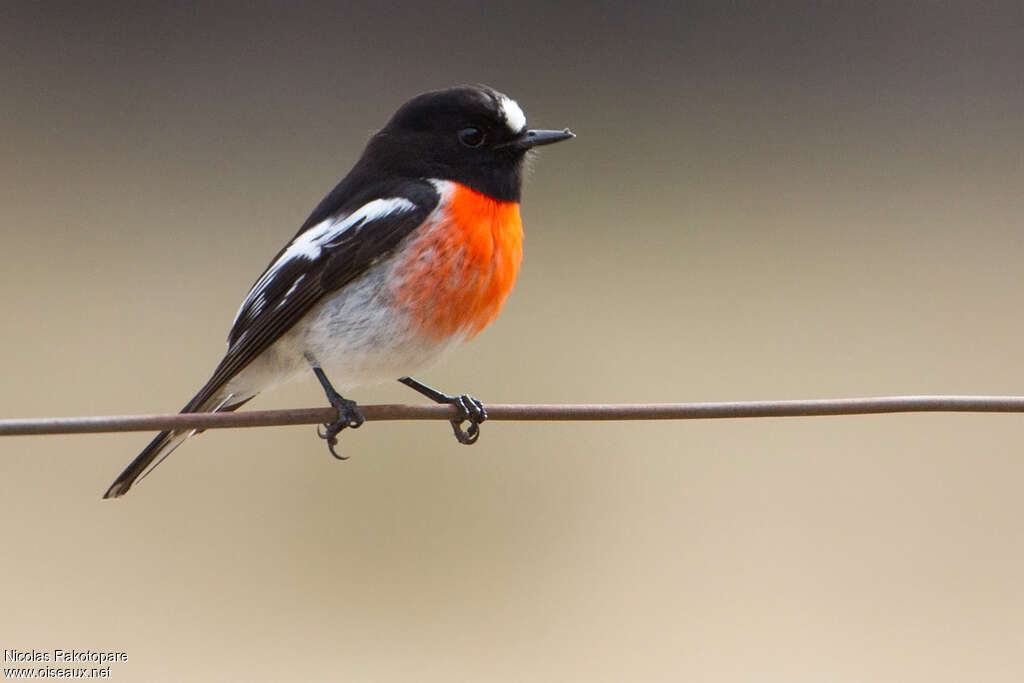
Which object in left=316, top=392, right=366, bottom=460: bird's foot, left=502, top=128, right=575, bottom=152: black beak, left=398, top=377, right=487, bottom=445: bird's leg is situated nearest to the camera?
left=316, top=392, right=366, bottom=460: bird's foot

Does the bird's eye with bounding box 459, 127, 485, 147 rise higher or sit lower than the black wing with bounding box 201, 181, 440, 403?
higher

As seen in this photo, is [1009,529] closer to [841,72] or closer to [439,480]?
[439,480]

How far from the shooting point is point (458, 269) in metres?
3.25

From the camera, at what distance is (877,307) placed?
23.1 ft

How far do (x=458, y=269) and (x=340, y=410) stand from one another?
0.48m

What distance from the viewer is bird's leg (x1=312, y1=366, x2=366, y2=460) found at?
3117 millimetres

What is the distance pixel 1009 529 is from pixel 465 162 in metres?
3.41

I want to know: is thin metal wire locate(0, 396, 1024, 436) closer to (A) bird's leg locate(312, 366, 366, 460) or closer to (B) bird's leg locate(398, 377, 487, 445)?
(A) bird's leg locate(312, 366, 366, 460)

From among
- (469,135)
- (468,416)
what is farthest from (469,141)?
(468,416)

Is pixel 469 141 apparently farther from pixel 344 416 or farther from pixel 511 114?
pixel 344 416

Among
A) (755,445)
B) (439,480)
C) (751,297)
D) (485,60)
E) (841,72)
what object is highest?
(841,72)

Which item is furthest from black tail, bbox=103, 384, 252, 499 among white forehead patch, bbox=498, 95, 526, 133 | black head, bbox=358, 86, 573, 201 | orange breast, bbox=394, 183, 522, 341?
white forehead patch, bbox=498, 95, 526, 133

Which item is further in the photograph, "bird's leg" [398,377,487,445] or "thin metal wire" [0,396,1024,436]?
"bird's leg" [398,377,487,445]

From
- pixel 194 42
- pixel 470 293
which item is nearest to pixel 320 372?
pixel 470 293
